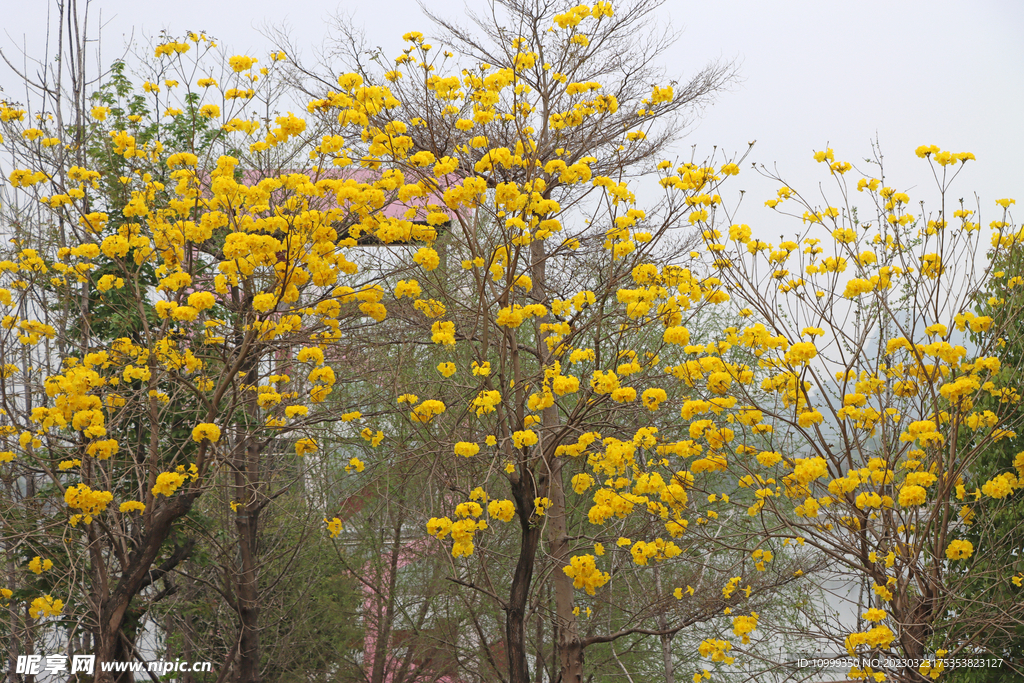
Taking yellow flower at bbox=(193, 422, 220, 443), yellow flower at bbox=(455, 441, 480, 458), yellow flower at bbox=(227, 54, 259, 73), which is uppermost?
yellow flower at bbox=(227, 54, 259, 73)

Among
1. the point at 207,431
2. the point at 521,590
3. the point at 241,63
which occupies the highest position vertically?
the point at 241,63

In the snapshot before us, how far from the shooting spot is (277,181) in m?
4.03

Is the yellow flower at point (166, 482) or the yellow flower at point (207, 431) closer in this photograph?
the yellow flower at point (207, 431)

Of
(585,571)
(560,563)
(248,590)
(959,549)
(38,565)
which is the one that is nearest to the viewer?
(585,571)

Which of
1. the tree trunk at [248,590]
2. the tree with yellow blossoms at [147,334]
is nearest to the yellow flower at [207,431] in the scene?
the tree with yellow blossoms at [147,334]

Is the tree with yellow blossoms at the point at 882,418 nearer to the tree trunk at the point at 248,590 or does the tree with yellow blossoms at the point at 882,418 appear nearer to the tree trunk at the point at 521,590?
the tree trunk at the point at 521,590

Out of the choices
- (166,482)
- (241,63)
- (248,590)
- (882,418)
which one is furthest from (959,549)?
(248,590)

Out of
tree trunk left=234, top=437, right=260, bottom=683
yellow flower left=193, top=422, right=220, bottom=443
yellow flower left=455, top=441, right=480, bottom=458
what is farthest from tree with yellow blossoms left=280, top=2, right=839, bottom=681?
tree trunk left=234, top=437, right=260, bottom=683

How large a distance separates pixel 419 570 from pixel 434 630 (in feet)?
2.46

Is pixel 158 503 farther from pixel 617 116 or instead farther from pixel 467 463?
pixel 617 116

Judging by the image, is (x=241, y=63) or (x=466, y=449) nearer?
(x=466, y=449)

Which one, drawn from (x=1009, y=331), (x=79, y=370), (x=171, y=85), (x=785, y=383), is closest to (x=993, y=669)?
(x=1009, y=331)

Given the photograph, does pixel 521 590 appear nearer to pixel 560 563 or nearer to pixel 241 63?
pixel 560 563

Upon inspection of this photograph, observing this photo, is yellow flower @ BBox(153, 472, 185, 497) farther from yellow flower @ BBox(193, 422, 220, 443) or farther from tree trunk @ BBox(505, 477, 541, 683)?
tree trunk @ BBox(505, 477, 541, 683)
